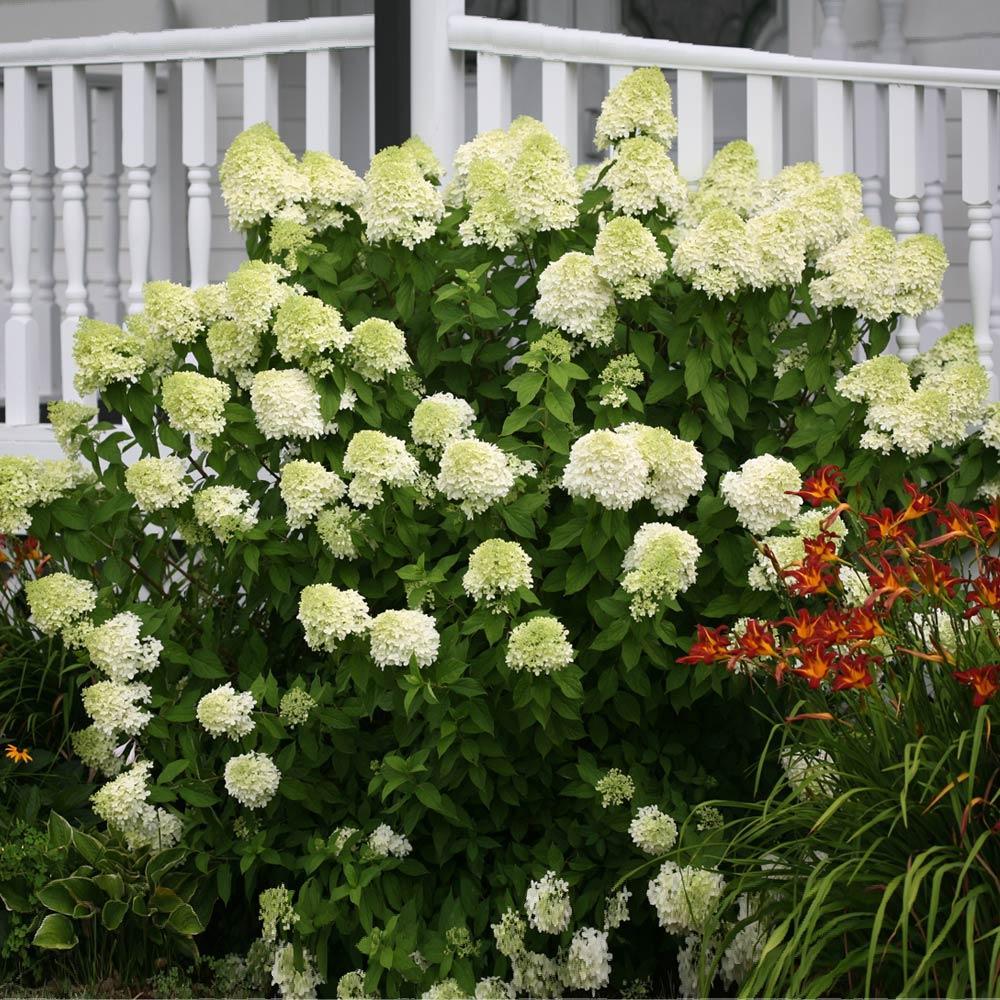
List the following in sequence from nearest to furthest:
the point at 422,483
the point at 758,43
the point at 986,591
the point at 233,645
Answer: the point at 986,591 < the point at 422,483 < the point at 233,645 < the point at 758,43

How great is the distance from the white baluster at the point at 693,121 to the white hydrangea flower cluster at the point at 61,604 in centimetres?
198

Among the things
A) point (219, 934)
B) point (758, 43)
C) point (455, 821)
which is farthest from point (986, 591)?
point (758, 43)

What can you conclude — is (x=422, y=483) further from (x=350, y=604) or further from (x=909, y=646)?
(x=909, y=646)

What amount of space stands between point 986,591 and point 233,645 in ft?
6.46

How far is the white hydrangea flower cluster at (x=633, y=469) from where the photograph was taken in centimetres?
324

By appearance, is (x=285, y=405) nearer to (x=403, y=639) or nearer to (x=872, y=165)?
(x=403, y=639)

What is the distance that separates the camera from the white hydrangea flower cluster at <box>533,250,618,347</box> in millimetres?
3518

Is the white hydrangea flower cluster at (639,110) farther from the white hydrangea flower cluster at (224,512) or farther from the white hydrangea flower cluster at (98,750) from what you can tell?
the white hydrangea flower cluster at (98,750)

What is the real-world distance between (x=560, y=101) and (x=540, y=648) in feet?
6.10

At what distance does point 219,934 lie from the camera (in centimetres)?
400

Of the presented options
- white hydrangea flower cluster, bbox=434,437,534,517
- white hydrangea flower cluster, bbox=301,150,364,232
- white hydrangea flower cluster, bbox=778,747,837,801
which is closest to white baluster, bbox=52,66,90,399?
white hydrangea flower cluster, bbox=301,150,364,232

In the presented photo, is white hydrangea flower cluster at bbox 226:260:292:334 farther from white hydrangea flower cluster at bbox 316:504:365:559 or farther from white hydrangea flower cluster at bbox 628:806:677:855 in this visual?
Answer: white hydrangea flower cluster at bbox 628:806:677:855

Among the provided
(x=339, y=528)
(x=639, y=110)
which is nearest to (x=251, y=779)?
(x=339, y=528)

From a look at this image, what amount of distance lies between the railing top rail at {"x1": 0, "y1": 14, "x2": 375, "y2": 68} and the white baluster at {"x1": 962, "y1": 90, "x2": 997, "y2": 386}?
5.69ft
